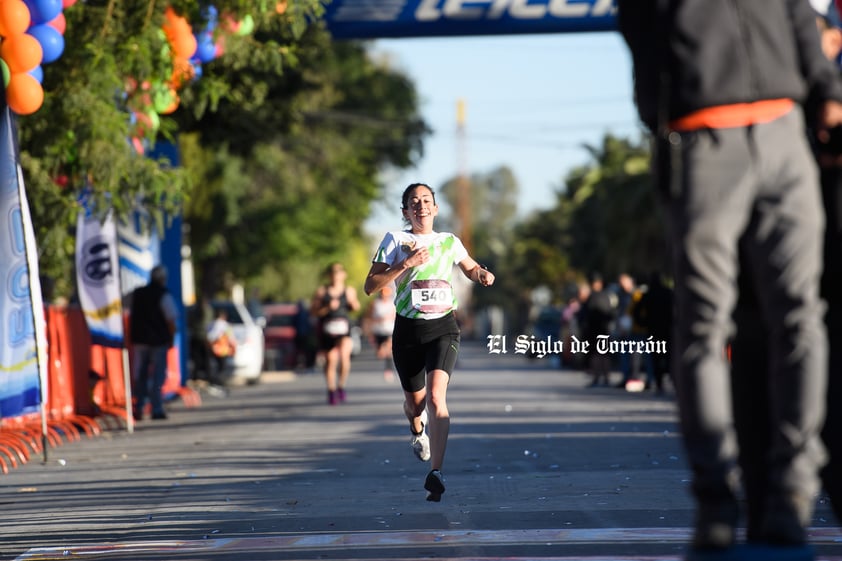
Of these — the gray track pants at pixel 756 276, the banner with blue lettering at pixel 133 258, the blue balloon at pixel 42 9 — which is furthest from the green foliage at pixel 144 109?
the gray track pants at pixel 756 276

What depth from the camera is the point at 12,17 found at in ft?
42.9

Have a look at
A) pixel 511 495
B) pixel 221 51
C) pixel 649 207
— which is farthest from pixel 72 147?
pixel 649 207

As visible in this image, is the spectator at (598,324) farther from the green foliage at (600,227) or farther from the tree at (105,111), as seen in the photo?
the tree at (105,111)

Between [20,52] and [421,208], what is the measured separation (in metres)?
5.06

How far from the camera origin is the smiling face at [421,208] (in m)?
9.76

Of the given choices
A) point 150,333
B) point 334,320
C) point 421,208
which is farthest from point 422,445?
point 334,320

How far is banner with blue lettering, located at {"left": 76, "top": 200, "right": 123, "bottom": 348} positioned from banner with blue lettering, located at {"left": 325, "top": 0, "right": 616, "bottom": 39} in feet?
14.3

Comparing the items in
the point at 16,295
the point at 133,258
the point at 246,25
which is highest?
the point at 246,25

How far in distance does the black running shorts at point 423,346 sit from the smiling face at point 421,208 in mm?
597

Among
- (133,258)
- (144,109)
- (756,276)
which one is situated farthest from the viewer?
(133,258)

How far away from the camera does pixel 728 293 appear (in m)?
4.50

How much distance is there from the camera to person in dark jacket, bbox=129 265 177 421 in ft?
63.1

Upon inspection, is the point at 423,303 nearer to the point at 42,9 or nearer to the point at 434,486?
the point at 434,486

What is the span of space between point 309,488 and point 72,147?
649 cm
